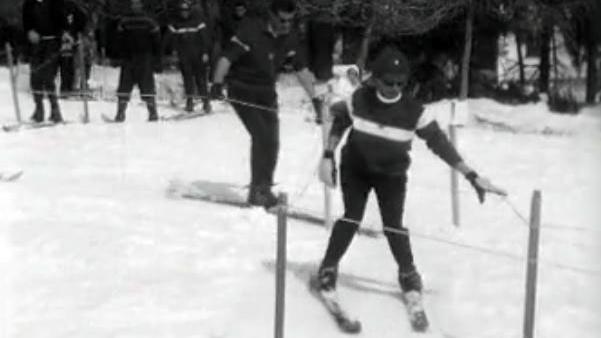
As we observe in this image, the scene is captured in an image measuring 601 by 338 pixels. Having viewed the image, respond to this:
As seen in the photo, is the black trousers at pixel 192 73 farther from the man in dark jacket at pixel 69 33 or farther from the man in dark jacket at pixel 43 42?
the man in dark jacket at pixel 43 42

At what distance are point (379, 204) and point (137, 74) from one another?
864 cm

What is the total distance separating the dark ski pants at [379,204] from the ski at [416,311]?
152mm

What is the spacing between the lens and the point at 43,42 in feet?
43.1

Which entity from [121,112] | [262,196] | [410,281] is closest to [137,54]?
[121,112]

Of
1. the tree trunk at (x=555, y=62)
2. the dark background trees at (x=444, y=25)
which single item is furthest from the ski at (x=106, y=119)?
the tree trunk at (x=555, y=62)

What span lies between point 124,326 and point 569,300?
2640 mm

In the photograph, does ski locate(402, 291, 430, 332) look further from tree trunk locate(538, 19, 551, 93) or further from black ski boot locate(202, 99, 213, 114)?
tree trunk locate(538, 19, 551, 93)

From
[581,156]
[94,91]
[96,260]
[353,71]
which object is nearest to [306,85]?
[353,71]

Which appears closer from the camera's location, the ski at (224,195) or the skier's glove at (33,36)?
the ski at (224,195)

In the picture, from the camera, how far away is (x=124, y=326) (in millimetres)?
5504

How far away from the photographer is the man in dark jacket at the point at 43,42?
12984 mm

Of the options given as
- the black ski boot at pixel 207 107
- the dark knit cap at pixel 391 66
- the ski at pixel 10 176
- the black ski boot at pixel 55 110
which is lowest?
the black ski boot at pixel 207 107

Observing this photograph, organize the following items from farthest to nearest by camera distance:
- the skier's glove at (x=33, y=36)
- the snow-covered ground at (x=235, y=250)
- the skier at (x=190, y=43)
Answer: the skier at (x=190, y=43)
the skier's glove at (x=33, y=36)
the snow-covered ground at (x=235, y=250)

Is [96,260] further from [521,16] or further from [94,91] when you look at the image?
[521,16]
